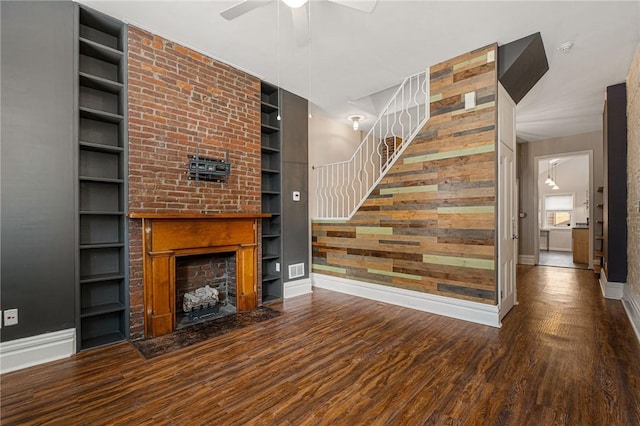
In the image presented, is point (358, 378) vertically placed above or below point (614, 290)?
below

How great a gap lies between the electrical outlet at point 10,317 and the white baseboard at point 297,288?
2.84 m

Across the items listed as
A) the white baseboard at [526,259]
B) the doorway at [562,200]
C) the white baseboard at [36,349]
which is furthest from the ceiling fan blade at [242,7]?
the doorway at [562,200]

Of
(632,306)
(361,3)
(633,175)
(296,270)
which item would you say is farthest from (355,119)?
(632,306)

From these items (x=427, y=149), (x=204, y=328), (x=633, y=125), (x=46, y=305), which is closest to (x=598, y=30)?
(x=633, y=125)

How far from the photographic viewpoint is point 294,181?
4637 mm

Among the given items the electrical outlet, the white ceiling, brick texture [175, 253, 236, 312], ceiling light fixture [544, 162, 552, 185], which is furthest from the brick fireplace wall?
ceiling light fixture [544, 162, 552, 185]

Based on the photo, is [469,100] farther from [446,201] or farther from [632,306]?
[632,306]

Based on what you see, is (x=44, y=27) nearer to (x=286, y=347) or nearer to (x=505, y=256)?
(x=286, y=347)

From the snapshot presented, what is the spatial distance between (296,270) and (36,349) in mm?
2964

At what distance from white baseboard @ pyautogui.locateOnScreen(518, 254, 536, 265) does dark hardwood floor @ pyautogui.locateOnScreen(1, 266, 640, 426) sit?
4.26 meters

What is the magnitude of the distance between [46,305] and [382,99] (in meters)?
5.04

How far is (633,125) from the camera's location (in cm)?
362

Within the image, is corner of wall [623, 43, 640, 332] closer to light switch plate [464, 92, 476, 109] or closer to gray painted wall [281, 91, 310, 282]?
light switch plate [464, 92, 476, 109]

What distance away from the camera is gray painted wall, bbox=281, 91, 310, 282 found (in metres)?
4.51
